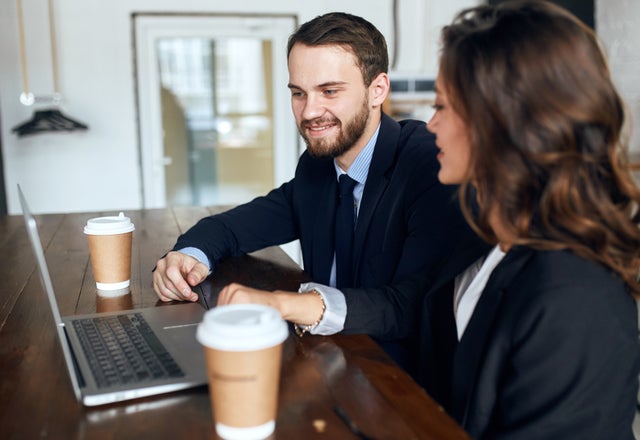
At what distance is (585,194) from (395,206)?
0.59 m

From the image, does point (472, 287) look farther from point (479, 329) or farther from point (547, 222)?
point (547, 222)

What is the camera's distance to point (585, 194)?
0.91m

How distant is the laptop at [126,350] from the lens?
866mm

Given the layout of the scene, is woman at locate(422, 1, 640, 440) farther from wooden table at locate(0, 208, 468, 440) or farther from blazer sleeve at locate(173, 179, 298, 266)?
blazer sleeve at locate(173, 179, 298, 266)

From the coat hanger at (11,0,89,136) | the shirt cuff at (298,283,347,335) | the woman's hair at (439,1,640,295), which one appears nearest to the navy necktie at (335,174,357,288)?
the shirt cuff at (298,283,347,335)

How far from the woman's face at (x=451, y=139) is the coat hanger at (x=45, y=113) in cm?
350

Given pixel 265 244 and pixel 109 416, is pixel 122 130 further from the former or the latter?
pixel 109 416

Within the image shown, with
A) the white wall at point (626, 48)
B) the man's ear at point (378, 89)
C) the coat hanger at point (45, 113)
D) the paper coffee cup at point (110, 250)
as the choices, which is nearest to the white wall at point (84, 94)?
the coat hanger at point (45, 113)

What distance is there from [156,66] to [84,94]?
0.51m

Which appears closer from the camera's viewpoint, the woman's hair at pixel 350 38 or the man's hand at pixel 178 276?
the man's hand at pixel 178 276

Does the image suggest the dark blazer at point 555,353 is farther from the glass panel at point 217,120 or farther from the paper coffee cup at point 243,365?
the glass panel at point 217,120

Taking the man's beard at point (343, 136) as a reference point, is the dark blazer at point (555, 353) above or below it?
below

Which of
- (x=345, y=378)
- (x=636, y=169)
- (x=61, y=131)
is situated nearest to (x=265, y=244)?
(x=345, y=378)

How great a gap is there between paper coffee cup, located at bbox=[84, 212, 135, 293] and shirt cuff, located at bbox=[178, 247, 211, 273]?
15cm
